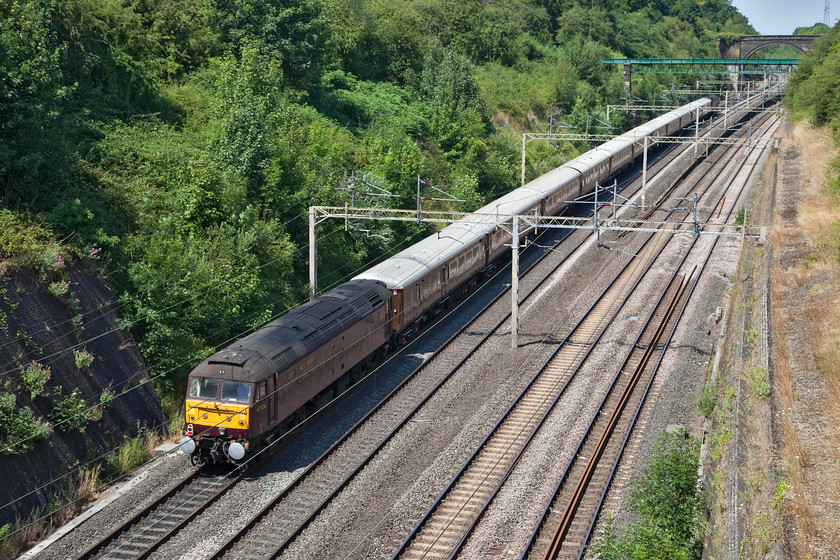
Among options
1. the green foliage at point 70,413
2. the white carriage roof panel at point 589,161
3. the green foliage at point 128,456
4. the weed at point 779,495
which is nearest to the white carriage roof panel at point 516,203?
the white carriage roof panel at point 589,161

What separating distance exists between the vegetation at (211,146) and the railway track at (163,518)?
444 cm

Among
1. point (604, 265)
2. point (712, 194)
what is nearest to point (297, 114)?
point (604, 265)

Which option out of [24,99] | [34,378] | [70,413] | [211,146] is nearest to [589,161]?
[211,146]

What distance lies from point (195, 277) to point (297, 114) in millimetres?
19967

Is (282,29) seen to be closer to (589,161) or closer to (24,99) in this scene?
(589,161)

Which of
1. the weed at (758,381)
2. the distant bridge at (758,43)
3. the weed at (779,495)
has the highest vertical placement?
the distant bridge at (758,43)

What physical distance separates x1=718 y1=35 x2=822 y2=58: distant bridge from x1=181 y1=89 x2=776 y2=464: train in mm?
106510

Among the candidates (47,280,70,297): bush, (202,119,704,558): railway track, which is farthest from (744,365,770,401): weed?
(47,280,70,297): bush

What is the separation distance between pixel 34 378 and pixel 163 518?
4.77 meters

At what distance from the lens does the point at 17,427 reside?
1911 cm

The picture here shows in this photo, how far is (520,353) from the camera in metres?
30.2

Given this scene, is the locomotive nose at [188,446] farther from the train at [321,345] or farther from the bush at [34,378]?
the bush at [34,378]

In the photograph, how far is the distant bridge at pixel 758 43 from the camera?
127 meters

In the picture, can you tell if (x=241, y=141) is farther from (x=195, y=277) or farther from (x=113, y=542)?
(x=113, y=542)
